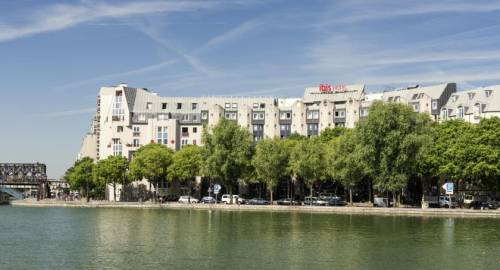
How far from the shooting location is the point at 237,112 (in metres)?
183

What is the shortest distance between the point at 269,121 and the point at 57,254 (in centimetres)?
11975

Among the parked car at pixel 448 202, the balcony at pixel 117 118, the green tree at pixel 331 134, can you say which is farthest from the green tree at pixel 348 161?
the balcony at pixel 117 118

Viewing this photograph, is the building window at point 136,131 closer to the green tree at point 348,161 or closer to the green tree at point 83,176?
the green tree at point 83,176

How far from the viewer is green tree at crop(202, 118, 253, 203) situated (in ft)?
471

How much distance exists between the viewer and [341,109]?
577 feet

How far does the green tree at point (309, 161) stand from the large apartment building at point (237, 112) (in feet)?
120

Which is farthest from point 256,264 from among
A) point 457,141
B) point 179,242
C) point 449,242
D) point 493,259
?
point 457,141

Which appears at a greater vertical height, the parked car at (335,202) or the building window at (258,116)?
the building window at (258,116)

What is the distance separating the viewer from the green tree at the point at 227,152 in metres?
144

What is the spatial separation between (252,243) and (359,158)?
53904 mm

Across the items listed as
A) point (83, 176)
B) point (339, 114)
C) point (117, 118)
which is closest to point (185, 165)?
point (83, 176)

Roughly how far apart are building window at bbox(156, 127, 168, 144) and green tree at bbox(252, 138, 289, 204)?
45.4 m

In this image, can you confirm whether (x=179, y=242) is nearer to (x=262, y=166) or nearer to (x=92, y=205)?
(x=262, y=166)

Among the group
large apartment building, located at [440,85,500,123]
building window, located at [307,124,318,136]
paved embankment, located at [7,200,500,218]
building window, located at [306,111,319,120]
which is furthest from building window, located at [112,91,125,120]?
large apartment building, located at [440,85,500,123]
